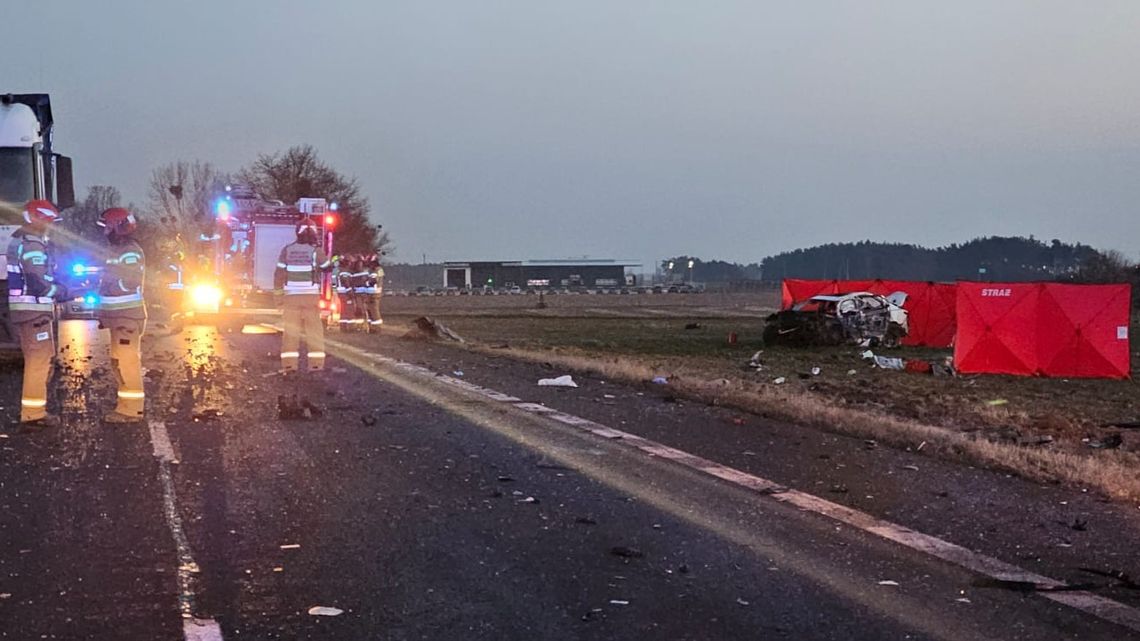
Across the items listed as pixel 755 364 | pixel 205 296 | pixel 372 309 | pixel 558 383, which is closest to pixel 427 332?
pixel 372 309

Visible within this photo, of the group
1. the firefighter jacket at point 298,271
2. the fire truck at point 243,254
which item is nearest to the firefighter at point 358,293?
the fire truck at point 243,254

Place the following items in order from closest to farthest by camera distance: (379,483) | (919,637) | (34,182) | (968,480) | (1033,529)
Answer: (919,637) < (1033,529) < (379,483) < (968,480) < (34,182)

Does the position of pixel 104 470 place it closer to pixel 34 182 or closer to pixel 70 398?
pixel 70 398

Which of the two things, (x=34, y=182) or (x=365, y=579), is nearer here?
(x=365, y=579)

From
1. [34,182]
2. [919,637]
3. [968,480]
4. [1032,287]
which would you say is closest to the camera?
[919,637]

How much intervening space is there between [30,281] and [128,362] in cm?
100

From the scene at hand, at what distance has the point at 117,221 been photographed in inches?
347

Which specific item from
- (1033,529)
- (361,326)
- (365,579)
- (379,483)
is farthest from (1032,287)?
(365,579)

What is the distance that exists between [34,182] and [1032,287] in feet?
58.3

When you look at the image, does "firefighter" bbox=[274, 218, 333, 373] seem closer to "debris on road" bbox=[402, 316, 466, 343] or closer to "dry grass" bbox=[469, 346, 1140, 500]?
"dry grass" bbox=[469, 346, 1140, 500]

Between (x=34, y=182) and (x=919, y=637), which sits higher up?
(x=34, y=182)

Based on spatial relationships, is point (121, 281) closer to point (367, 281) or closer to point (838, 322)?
point (367, 281)

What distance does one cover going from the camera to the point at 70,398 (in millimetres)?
10039

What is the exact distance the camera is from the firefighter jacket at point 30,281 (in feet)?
27.6
